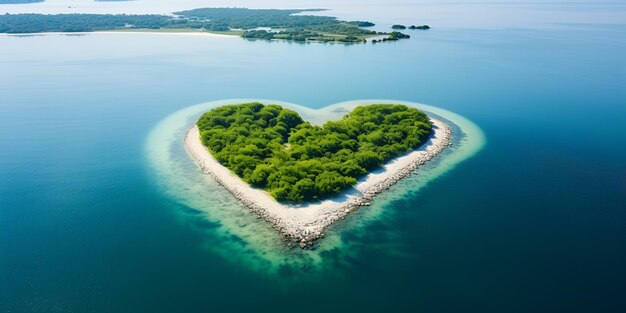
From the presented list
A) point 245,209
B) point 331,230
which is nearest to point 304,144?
point 245,209

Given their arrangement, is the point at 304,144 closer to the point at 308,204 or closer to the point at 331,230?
the point at 308,204

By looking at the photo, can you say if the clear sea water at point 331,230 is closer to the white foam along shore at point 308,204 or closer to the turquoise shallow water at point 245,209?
the turquoise shallow water at point 245,209

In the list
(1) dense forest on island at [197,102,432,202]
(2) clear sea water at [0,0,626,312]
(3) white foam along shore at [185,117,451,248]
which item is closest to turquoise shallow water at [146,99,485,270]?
(2) clear sea water at [0,0,626,312]

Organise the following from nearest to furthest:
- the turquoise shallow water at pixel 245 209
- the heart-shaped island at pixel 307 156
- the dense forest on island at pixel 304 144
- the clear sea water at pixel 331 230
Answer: the clear sea water at pixel 331 230 → the turquoise shallow water at pixel 245 209 → the heart-shaped island at pixel 307 156 → the dense forest on island at pixel 304 144

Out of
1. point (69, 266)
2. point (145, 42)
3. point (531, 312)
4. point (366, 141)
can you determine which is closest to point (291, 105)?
point (366, 141)

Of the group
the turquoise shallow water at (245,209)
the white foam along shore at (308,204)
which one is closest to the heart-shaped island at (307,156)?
the white foam along shore at (308,204)

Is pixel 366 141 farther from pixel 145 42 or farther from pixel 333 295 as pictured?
pixel 145 42
